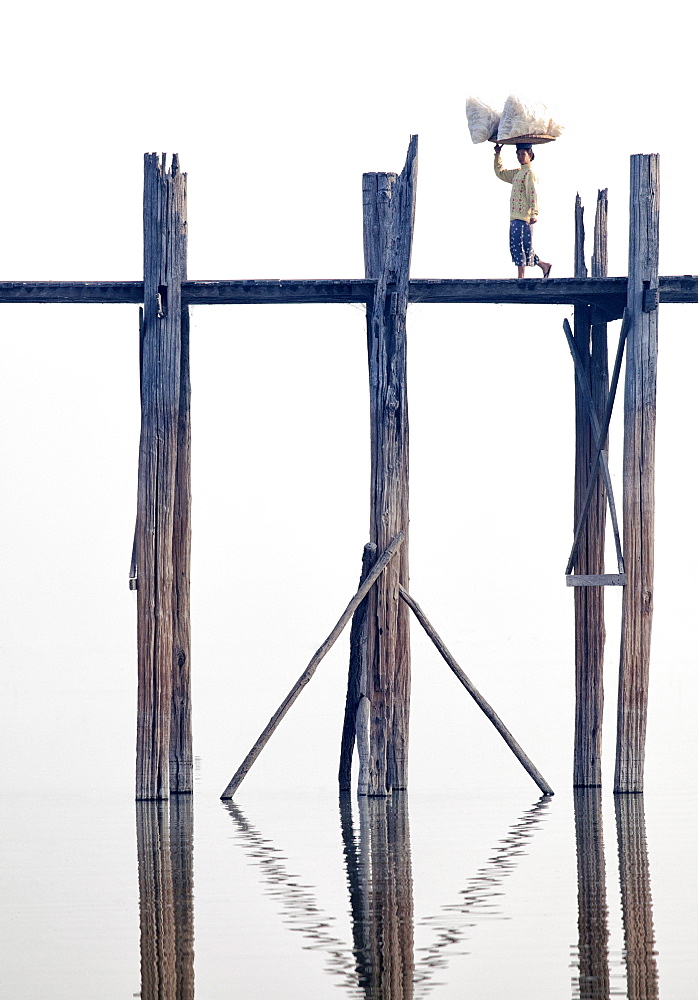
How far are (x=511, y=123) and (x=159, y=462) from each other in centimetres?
422

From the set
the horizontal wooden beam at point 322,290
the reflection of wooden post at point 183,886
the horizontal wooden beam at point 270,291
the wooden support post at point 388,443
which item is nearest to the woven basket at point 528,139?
the wooden support post at point 388,443

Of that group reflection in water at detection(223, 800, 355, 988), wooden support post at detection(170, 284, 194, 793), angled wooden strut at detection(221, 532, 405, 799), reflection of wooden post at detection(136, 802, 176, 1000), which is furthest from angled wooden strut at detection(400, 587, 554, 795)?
reflection of wooden post at detection(136, 802, 176, 1000)

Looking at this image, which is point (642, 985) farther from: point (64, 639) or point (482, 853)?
point (64, 639)

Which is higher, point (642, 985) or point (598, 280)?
point (598, 280)

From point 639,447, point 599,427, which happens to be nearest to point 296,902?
point 639,447

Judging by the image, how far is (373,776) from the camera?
1523 centimetres

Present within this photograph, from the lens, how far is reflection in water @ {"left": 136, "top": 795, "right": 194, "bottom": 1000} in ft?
31.0

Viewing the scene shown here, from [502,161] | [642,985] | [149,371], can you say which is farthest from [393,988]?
[502,161]

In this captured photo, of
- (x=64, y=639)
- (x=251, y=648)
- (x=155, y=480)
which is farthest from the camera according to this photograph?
(x=64, y=639)

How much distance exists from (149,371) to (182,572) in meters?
1.66

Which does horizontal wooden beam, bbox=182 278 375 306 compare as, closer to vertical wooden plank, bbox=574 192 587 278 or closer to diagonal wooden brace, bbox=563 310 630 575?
diagonal wooden brace, bbox=563 310 630 575

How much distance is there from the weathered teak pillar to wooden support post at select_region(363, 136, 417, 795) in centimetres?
155

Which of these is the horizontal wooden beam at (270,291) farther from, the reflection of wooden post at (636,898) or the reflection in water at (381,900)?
the reflection of wooden post at (636,898)

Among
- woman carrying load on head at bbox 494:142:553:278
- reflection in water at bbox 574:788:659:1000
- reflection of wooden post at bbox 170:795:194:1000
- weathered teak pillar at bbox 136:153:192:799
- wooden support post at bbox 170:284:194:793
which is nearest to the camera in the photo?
reflection in water at bbox 574:788:659:1000
